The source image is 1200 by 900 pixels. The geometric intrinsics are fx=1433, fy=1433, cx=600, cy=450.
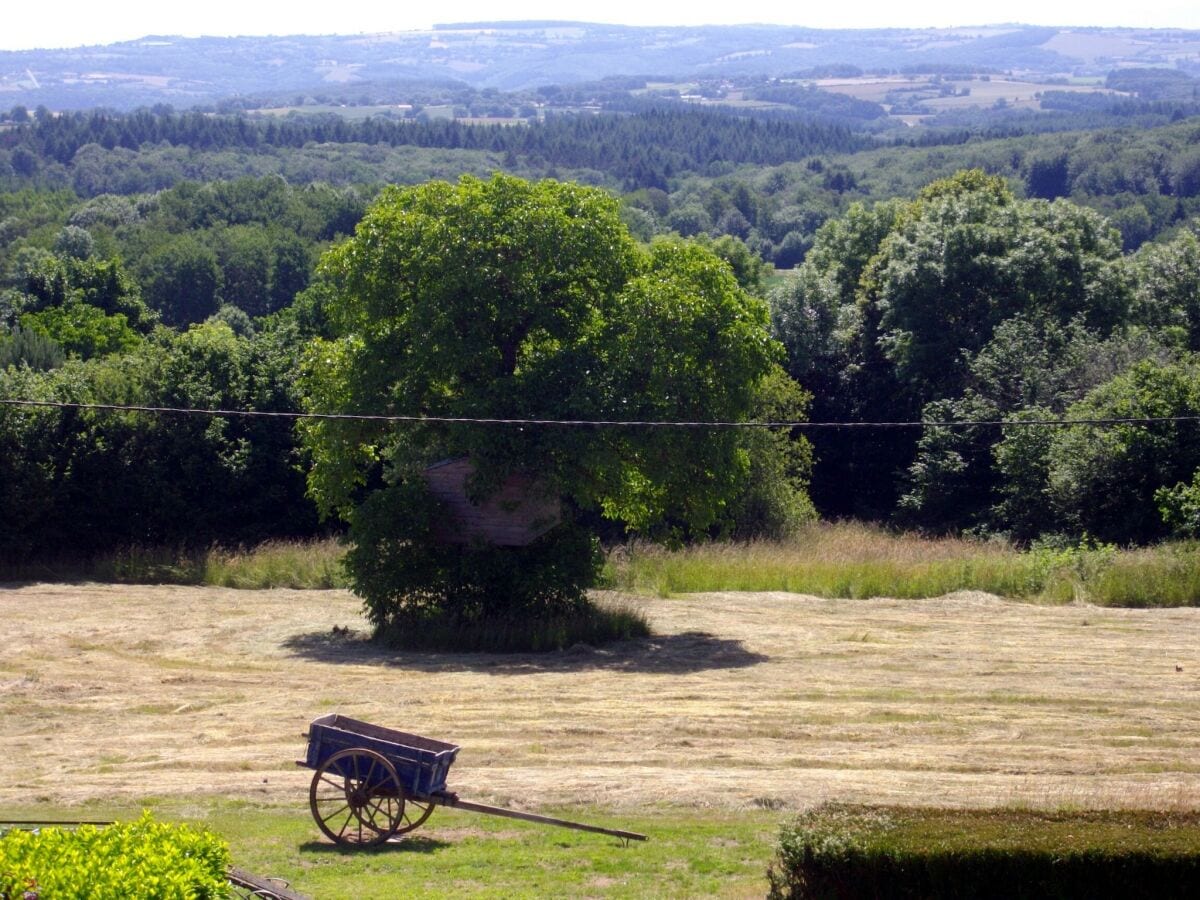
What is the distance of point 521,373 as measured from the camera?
77.6 feet

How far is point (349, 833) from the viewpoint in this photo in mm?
13336

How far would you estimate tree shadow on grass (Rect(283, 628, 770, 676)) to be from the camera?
72.4ft

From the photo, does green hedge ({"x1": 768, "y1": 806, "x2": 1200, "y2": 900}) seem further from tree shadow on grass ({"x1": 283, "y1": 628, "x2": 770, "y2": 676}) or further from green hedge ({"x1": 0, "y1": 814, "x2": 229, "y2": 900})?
tree shadow on grass ({"x1": 283, "y1": 628, "x2": 770, "y2": 676})

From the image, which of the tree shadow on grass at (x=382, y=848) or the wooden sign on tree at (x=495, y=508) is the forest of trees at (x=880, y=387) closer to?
the wooden sign on tree at (x=495, y=508)

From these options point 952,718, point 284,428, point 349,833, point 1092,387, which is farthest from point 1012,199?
point 349,833

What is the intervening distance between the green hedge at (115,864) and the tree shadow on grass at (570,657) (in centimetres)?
1228

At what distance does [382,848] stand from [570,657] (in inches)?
403

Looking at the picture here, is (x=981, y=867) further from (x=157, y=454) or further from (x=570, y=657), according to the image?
(x=157, y=454)

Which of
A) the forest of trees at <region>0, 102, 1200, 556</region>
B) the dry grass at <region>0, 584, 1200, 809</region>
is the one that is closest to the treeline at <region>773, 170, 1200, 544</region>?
the forest of trees at <region>0, 102, 1200, 556</region>

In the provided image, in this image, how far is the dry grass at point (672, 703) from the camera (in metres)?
15.2

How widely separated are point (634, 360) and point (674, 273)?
198 centimetres

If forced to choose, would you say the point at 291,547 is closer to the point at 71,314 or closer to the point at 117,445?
the point at 117,445

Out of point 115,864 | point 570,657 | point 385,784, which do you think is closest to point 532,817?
point 385,784

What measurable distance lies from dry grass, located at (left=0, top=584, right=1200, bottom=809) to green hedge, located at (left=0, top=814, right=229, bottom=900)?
540cm
